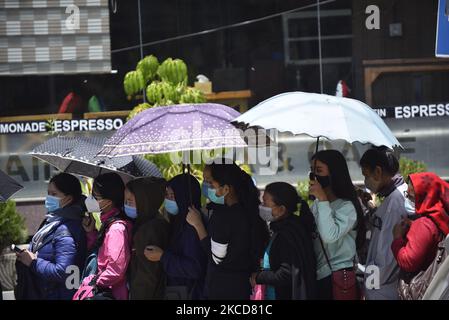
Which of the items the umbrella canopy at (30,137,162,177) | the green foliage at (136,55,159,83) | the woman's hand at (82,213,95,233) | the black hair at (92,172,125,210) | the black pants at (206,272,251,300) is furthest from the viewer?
the green foliage at (136,55,159,83)

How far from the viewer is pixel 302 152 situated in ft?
37.2

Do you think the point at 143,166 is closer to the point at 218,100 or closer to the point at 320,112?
the point at 320,112

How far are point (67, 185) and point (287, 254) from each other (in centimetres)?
183

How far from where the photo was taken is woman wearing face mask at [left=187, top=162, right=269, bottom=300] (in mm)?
5840

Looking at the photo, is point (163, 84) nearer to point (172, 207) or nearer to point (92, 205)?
point (92, 205)

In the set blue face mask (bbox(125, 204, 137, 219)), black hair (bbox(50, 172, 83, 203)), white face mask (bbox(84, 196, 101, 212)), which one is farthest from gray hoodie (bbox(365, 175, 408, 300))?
black hair (bbox(50, 172, 83, 203))

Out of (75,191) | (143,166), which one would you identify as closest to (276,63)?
(143,166)

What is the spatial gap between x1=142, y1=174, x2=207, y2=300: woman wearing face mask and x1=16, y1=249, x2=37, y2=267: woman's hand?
94 centimetres

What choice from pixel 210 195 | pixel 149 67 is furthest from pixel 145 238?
pixel 149 67

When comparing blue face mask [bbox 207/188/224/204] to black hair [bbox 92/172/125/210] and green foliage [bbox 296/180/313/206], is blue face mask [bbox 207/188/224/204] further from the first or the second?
green foliage [bbox 296/180/313/206]

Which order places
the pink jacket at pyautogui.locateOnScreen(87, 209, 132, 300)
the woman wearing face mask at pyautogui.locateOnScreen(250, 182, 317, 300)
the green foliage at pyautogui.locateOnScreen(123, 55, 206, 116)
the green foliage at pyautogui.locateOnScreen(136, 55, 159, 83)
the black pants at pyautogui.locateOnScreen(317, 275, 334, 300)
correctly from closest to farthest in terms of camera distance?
the woman wearing face mask at pyautogui.locateOnScreen(250, 182, 317, 300) → the black pants at pyautogui.locateOnScreen(317, 275, 334, 300) → the pink jacket at pyautogui.locateOnScreen(87, 209, 132, 300) → the green foliage at pyautogui.locateOnScreen(123, 55, 206, 116) → the green foliage at pyautogui.locateOnScreen(136, 55, 159, 83)

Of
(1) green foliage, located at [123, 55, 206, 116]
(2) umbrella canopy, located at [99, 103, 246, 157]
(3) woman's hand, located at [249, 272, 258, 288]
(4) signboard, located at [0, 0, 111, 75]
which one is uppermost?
(4) signboard, located at [0, 0, 111, 75]

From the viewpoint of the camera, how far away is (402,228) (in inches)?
227
